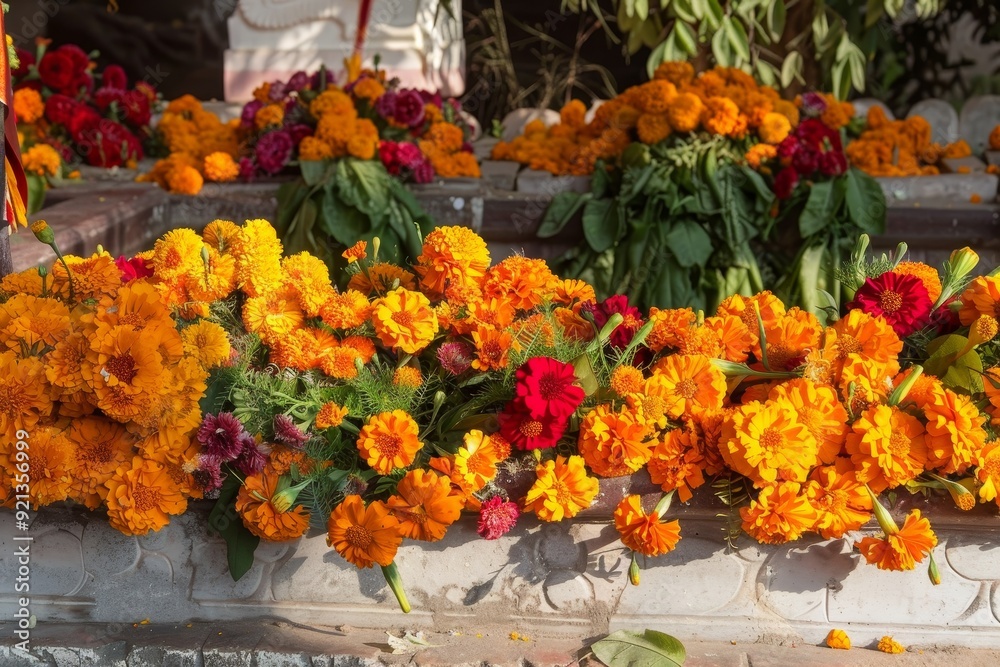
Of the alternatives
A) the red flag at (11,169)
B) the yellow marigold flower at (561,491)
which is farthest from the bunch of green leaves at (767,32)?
the yellow marigold flower at (561,491)

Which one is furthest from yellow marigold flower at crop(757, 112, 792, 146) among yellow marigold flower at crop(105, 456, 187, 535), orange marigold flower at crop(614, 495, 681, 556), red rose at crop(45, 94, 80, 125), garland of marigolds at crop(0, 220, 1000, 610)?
red rose at crop(45, 94, 80, 125)

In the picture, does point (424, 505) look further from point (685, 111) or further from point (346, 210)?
point (685, 111)

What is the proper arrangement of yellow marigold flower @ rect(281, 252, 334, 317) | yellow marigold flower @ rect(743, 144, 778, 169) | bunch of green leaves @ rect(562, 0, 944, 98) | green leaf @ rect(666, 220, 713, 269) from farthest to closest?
bunch of green leaves @ rect(562, 0, 944, 98)
yellow marigold flower @ rect(743, 144, 778, 169)
green leaf @ rect(666, 220, 713, 269)
yellow marigold flower @ rect(281, 252, 334, 317)

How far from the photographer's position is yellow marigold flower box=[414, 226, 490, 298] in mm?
1692

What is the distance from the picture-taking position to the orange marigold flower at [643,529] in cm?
148

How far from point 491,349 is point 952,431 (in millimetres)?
675

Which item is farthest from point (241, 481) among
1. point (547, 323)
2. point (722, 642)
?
point (722, 642)

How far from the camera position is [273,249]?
5.64 ft

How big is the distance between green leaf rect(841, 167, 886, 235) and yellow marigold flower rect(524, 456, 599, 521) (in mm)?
2225

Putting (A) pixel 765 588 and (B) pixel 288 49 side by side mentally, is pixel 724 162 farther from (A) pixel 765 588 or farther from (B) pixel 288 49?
(B) pixel 288 49

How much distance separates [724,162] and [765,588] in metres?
2.15

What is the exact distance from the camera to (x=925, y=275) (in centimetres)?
180

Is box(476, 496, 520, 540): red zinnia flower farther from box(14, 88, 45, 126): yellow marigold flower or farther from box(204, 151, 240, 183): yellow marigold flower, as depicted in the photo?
box(14, 88, 45, 126): yellow marigold flower

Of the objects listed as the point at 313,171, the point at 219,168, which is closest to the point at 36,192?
the point at 219,168
